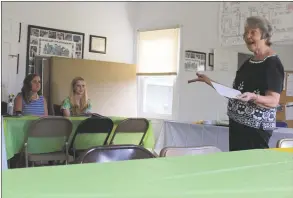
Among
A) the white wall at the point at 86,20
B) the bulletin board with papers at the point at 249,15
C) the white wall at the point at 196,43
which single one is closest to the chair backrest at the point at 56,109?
the white wall at the point at 86,20

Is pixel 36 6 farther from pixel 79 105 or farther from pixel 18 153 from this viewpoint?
pixel 18 153

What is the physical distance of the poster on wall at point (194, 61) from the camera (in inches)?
221

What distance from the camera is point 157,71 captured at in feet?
20.3

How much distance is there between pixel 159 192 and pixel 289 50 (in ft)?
13.6

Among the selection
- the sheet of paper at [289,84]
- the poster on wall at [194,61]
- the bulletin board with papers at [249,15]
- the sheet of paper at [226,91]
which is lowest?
the sheet of paper at [226,91]

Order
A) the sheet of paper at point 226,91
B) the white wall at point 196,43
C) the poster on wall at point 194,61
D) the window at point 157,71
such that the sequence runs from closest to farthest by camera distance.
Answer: the sheet of paper at point 226,91 → the white wall at point 196,43 → the poster on wall at point 194,61 → the window at point 157,71

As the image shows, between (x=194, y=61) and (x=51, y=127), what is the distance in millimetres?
2767

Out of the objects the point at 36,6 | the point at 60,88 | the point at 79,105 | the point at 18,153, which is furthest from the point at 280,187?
the point at 36,6

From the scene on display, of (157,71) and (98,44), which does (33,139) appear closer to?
(98,44)

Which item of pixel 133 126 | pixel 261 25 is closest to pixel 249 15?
pixel 133 126

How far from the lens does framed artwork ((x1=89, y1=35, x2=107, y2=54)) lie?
19.8 feet

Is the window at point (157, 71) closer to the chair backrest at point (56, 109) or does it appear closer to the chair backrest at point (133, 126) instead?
the chair backrest at point (56, 109)

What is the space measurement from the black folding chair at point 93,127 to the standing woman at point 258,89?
6.26ft

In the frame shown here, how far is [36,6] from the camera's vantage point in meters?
5.55
